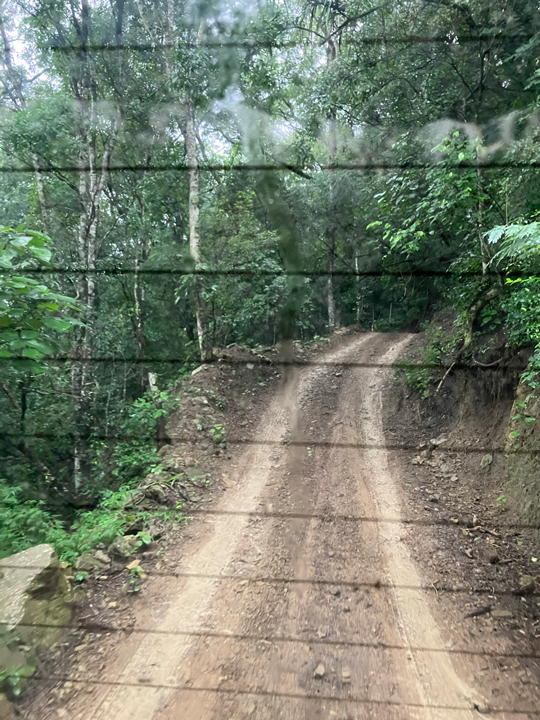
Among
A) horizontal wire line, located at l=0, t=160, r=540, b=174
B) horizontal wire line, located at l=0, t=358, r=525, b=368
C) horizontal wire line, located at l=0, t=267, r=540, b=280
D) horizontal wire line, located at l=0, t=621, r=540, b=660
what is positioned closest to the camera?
horizontal wire line, located at l=0, t=621, r=540, b=660

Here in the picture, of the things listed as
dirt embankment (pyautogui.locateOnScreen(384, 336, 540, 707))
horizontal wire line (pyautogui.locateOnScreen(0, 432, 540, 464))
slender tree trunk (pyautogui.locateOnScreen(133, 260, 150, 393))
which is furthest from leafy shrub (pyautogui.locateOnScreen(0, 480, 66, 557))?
slender tree trunk (pyautogui.locateOnScreen(133, 260, 150, 393))

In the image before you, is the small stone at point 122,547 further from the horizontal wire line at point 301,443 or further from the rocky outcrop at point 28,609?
the horizontal wire line at point 301,443

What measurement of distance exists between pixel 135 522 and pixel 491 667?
1319mm

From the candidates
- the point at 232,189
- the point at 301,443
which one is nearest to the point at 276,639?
the point at 301,443

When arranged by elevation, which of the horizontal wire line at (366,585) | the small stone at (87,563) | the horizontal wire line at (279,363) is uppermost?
the horizontal wire line at (279,363)

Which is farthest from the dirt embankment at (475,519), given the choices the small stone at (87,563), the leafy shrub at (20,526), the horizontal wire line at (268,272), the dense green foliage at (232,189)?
the leafy shrub at (20,526)

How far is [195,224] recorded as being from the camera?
2682mm

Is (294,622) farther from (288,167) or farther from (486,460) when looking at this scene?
(288,167)

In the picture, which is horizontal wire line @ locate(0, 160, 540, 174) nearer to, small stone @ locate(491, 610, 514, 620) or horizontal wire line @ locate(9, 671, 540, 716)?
small stone @ locate(491, 610, 514, 620)

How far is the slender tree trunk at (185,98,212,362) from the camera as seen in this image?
2.23 metres

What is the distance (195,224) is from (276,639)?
251cm

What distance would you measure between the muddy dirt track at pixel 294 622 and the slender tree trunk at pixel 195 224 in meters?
1.44

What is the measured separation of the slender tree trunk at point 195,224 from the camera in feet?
7.31

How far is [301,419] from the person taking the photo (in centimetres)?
245
